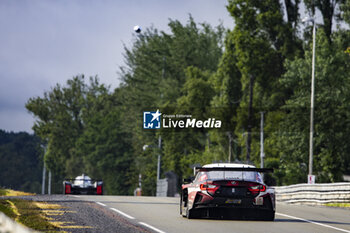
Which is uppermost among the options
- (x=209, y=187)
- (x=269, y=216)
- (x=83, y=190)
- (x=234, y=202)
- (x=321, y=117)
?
(x=321, y=117)

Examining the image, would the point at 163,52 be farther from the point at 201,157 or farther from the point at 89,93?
the point at 89,93

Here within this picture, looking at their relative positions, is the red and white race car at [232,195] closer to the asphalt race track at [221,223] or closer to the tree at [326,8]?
the asphalt race track at [221,223]

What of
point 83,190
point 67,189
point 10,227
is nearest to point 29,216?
point 10,227

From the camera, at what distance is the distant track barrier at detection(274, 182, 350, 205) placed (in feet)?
83.6

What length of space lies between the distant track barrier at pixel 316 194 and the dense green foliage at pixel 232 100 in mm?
21375

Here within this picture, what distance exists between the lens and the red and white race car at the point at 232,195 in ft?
49.6

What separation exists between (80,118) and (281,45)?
181ft

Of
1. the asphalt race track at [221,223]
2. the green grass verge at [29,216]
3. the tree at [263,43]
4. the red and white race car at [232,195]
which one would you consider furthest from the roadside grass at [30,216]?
the tree at [263,43]

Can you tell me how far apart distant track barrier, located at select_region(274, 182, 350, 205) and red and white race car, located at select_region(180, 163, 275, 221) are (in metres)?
10.5

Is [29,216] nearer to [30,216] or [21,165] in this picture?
[30,216]

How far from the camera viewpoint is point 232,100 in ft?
216

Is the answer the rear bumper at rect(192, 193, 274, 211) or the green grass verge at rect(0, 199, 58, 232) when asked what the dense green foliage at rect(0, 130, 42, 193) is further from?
the rear bumper at rect(192, 193, 274, 211)

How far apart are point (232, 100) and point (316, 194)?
126 ft

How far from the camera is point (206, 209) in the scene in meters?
15.4
